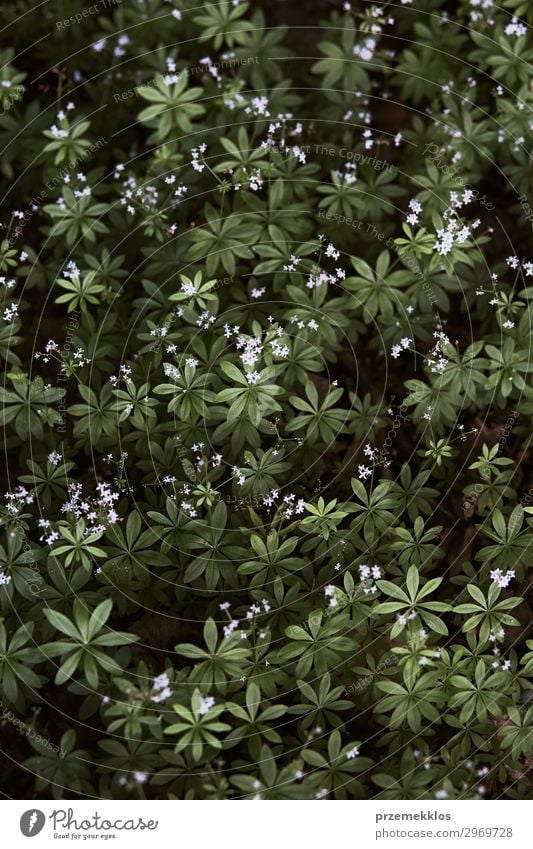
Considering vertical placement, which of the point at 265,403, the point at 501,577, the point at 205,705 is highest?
the point at 265,403

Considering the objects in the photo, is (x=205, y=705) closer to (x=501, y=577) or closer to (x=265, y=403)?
(x=265, y=403)

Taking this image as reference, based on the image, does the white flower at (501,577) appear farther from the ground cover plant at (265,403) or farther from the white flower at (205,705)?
the white flower at (205,705)

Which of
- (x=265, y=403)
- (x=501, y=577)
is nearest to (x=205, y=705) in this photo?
(x=265, y=403)

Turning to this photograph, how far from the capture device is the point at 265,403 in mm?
3438

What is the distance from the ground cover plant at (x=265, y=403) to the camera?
3.29 metres

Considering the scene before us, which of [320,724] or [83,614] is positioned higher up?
[83,614]

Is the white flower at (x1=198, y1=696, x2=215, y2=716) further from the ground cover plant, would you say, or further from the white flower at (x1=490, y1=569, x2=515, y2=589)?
the white flower at (x1=490, y1=569, x2=515, y2=589)

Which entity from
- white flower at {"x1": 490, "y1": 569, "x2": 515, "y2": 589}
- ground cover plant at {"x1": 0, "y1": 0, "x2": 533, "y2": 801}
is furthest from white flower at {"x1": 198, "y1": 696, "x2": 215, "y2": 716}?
white flower at {"x1": 490, "y1": 569, "x2": 515, "y2": 589}

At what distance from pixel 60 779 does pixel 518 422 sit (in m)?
3.02

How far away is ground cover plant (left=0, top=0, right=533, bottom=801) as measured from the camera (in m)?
3.29

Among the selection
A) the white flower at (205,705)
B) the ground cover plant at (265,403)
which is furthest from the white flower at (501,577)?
the white flower at (205,705)

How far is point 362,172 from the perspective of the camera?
4.14 meters
